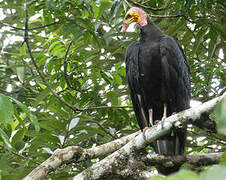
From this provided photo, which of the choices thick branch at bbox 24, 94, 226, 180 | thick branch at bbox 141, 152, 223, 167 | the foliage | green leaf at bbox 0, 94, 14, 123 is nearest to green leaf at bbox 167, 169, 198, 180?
green leaf at bbox 0, 94, 14, 123

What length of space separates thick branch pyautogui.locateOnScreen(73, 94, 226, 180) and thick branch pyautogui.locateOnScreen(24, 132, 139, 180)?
0.20 meters

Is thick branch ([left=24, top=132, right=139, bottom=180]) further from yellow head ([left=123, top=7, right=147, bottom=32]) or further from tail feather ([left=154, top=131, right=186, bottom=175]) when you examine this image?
yellow head ([left=123, top=7, right=147, bottom=32])

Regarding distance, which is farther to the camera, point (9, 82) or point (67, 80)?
point (9, 82)

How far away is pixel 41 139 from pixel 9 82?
1.80m

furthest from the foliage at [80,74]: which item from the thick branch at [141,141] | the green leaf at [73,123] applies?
the thick branch at [141,141]

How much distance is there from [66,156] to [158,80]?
1452 millimetres

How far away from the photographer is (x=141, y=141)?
2.96 m

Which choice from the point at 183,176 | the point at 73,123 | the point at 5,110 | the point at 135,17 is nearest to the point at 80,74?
the point at 73,123

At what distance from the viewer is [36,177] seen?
2.50m

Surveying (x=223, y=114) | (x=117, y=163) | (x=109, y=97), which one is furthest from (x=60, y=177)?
(x=223, y=114)

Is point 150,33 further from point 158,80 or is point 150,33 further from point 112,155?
point 112,155

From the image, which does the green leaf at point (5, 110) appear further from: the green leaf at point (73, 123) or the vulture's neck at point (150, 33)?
the vulture's neck at point (150, 33)

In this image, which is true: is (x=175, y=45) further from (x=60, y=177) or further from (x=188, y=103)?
(x=60, y=177)

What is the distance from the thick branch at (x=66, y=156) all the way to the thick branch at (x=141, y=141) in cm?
20
